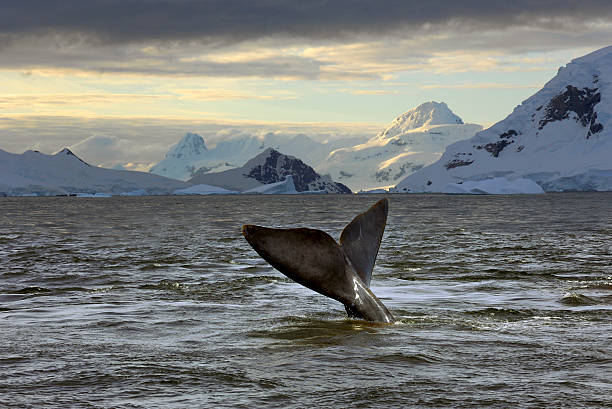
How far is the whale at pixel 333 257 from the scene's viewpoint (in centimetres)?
838

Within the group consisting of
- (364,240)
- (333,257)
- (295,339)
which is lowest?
(295,339)

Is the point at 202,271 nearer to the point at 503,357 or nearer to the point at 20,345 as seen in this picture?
the point at 20,345

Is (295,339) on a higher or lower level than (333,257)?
lower

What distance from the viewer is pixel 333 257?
363 inches

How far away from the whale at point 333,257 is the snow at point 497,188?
160 metres

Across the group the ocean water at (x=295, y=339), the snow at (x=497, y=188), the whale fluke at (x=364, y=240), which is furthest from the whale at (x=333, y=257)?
Answer: the snow at (x=497, y=188)

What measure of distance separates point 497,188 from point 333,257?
6654 inches

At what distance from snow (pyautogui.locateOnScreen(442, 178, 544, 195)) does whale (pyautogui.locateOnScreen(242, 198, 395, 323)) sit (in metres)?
160

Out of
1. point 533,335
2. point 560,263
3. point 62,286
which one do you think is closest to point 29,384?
point 533,335

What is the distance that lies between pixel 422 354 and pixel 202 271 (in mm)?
10464

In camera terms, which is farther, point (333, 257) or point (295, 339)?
point (333, 257)

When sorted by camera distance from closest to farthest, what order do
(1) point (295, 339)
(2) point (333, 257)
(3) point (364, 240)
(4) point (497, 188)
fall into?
(1) point (295, 339)
(2) point (333, 257)
(3) point (364, 240)
(4) point (497, 188)

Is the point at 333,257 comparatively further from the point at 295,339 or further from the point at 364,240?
the point at 295,339

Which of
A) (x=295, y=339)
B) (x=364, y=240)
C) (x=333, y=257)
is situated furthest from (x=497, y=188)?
(x=295, y=339)
